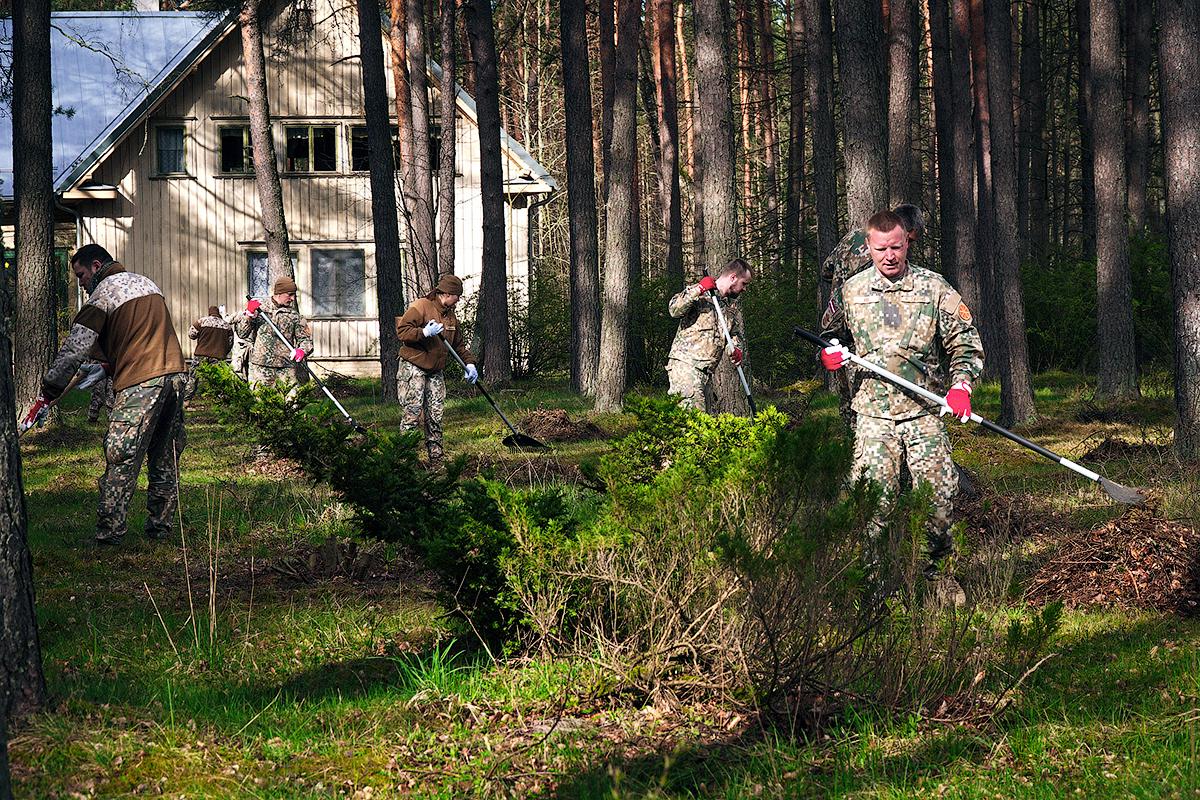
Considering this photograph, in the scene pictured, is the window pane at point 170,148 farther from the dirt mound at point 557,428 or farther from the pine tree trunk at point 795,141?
the dirt mound at point 557,428

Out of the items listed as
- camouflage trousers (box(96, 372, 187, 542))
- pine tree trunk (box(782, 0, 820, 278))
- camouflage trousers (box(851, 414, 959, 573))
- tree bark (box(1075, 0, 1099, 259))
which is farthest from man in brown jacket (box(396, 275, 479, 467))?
tree bark (box(1075, 0, 1099, 259))

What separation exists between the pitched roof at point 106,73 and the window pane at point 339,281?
5.01 meters

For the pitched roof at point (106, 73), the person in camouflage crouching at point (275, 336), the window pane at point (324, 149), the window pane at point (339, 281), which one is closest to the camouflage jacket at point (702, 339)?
the person in camouflage crouching at point (275, 336)

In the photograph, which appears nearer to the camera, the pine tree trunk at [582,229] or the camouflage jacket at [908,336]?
the camouflage jacket at [908,336]

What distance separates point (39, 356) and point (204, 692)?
12716 millimetres

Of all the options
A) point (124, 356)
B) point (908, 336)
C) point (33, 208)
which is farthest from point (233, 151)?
point (908, 336)

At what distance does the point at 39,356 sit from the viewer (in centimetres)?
1695

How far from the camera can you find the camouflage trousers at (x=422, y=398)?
45.5 feet

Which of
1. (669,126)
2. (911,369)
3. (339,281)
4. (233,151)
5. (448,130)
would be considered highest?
(669,126)

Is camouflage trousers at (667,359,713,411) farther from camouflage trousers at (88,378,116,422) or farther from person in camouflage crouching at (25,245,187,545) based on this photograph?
camouflage trousers at (88,378,116,422)

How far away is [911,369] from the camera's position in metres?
7.37

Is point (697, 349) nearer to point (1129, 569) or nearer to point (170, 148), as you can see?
point (1129, 569)

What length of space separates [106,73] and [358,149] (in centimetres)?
666

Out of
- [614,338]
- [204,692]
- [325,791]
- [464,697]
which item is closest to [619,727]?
[464,697]
